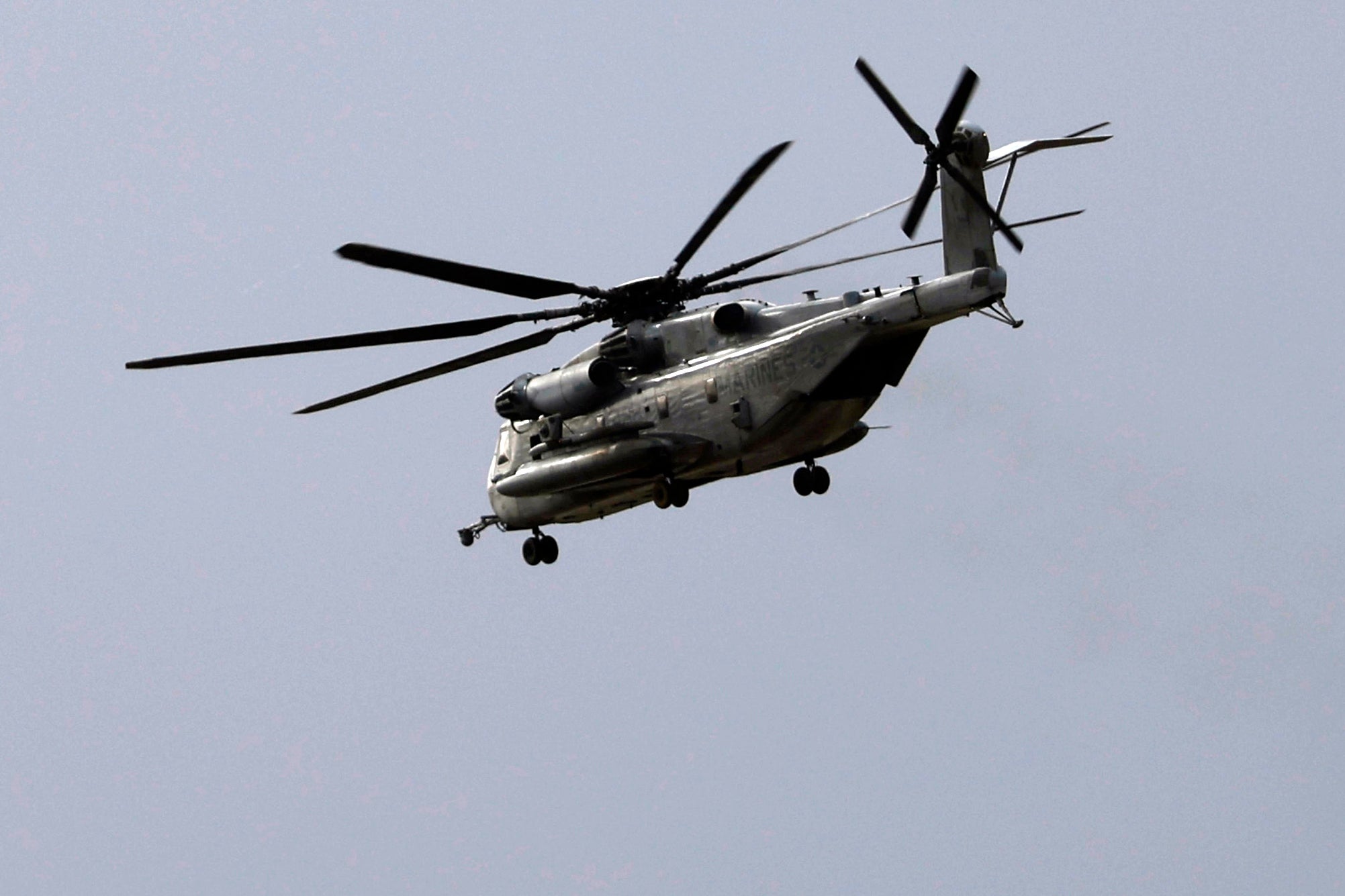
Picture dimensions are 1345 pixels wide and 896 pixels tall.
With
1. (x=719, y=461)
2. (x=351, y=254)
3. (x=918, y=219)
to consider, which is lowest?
(x=719, y=461)

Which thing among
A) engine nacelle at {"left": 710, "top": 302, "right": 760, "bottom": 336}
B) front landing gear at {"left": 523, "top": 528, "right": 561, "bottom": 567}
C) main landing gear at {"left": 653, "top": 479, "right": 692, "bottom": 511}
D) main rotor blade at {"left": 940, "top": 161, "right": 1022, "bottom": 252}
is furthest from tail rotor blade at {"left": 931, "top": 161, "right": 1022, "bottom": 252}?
front landing gear at {"left": 523, "top": 528, "right": 561, "bottom": 567}

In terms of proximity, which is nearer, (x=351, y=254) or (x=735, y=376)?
(x=351, y=254)

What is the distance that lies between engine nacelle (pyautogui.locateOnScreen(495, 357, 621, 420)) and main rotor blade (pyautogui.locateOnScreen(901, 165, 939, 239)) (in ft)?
25.6

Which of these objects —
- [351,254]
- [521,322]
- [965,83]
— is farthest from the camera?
[521,322]

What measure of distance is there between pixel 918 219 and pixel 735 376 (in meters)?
→ 5.33

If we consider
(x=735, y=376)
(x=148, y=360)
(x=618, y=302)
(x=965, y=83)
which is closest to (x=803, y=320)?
(x=735, y=376)

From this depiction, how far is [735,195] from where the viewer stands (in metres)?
35.8

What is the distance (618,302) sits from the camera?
3753cm

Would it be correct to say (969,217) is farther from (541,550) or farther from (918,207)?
(541,550)

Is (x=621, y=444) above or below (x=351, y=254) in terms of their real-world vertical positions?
below

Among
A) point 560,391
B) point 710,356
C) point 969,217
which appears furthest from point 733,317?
point 969,217

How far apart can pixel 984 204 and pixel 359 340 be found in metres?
9.98

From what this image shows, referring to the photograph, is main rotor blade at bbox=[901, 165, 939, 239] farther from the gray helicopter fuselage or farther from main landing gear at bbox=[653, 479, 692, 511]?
main landing gear at bbox=[653, 479, 692, 511]

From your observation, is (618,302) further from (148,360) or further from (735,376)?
(148,360)
